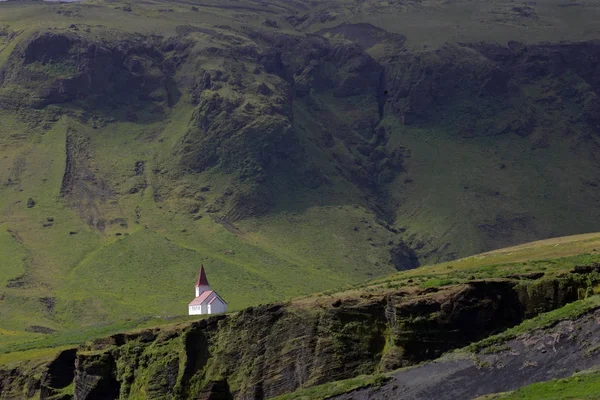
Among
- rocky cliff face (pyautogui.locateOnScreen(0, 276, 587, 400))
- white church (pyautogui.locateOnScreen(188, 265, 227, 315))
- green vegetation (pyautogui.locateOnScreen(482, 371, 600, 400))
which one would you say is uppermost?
white church (pyautogui.locateOnScreen(188, 265, 227, 315))

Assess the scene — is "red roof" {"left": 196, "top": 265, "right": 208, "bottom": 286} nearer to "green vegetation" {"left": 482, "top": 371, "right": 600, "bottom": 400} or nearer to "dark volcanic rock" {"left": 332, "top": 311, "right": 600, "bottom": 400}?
"dark volcanic rock" {"left": 332, "top": 311, "right": 600, "bottom": 400}

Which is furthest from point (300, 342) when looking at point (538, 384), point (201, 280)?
point (201, 280)

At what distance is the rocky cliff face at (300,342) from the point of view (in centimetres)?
8169

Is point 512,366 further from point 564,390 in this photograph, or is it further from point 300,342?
point 300,342

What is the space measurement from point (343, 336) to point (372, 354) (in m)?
2.25

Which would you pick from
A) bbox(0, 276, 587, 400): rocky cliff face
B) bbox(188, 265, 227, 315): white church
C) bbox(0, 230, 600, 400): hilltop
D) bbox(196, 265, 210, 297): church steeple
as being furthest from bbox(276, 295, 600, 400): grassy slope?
bbox(196, 265, 210, 297): church steeple

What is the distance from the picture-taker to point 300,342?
90.2 metres

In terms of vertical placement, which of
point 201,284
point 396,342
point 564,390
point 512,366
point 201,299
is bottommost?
point 564,390

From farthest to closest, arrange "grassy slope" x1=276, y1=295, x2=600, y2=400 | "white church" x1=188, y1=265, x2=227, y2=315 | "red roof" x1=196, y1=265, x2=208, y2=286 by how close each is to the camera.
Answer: "red roof" x1=196, y1=265, x2=208, y2=286, "white church" x1=188, y1=265, x2=227, y2=315, "grassy slope" x1=276, y1=295, x2=600, y2=400

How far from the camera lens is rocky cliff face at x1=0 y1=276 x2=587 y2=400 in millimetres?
81688

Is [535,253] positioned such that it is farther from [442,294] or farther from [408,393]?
[408,393]

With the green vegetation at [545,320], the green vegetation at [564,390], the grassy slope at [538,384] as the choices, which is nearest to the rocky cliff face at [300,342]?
the grassy slope at [538,384]

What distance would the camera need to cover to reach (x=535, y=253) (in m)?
102

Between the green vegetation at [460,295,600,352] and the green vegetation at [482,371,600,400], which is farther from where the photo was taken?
the green vegetation at [460,295,600,352]
